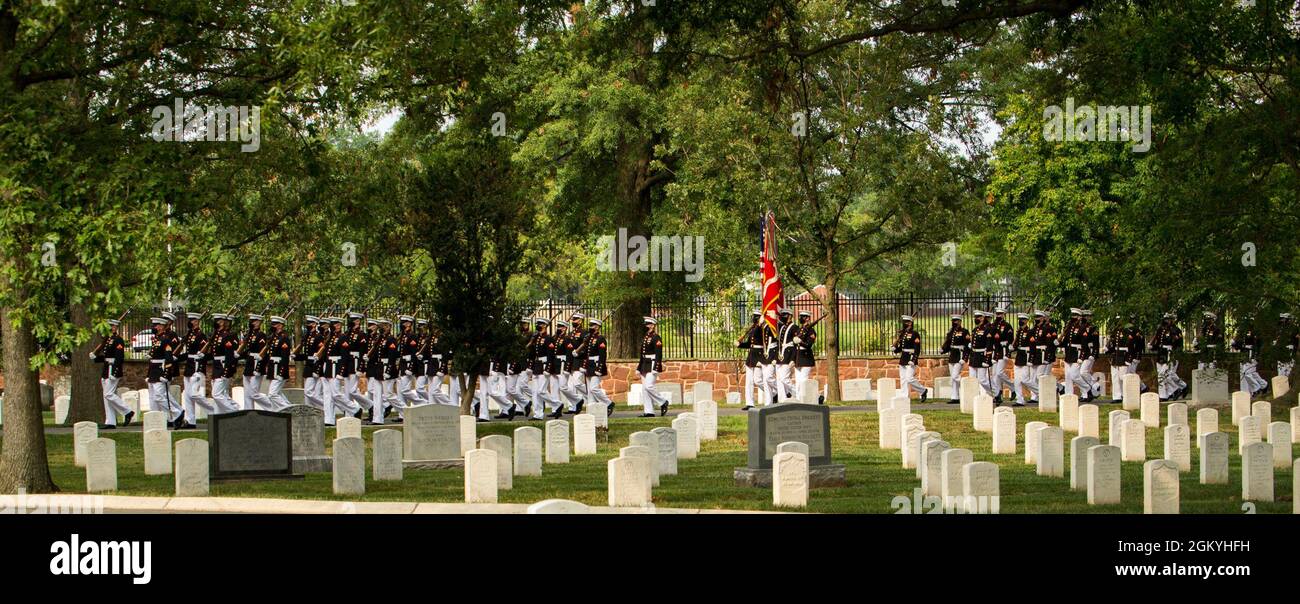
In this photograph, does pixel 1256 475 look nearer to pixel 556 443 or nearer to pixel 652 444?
pixel 652 444

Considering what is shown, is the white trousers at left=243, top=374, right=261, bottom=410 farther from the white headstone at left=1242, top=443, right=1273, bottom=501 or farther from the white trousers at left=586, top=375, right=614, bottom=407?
the white headstone at left=1242, top=443, right=1273, bottom=501

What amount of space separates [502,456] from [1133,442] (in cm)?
908

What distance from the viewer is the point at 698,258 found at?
31.9m

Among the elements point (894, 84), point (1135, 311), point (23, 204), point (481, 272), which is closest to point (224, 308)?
point (481, 272)

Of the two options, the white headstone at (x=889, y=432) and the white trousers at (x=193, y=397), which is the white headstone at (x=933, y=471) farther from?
the white trousers at (x=193, y=397)

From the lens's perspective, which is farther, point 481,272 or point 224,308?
point 224,308

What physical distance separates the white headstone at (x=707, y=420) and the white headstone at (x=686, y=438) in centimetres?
211

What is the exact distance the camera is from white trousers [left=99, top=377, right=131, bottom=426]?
83.1ft

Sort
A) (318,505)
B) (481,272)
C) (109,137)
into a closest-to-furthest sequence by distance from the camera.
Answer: (318,505) < (109,137) < (481,272)

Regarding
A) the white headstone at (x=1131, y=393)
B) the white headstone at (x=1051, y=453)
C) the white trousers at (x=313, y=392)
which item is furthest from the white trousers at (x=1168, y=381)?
the white trousers at (x=313, y=392)

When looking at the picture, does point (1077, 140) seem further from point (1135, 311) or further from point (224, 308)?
point (224, 308)

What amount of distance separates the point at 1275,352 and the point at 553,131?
19.9 meters

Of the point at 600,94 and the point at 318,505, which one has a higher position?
the point at 600,94

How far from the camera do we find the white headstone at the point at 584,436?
67.3 ft
